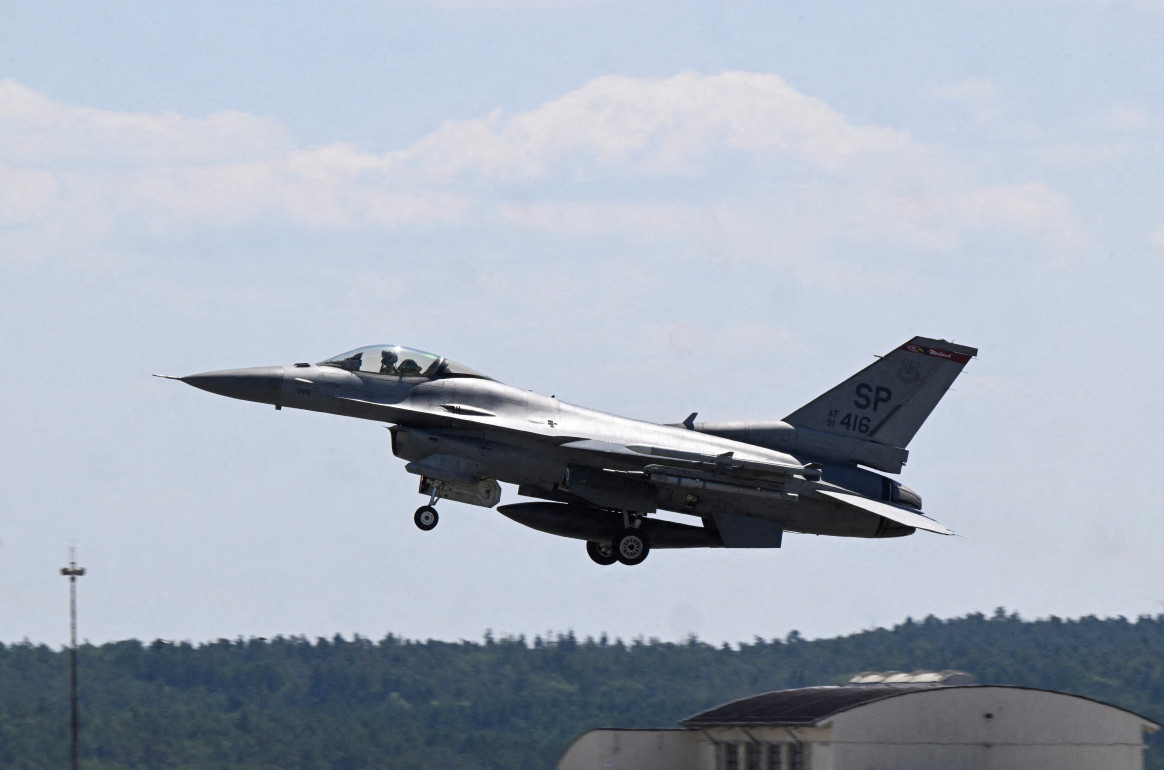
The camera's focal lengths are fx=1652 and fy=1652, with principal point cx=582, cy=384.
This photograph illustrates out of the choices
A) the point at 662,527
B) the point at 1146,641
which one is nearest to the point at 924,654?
the point at 1146,641

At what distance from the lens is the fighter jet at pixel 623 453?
34625mm

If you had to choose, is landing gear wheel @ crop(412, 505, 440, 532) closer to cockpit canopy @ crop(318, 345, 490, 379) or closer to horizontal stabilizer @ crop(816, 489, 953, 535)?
cockpit canopy @ crop(318, 345, 490, 379)

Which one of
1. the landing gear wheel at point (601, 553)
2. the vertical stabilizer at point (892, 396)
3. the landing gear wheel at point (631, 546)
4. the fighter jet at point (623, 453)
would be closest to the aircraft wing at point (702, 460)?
the fighter jet at point (623, 453)

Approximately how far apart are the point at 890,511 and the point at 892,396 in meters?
3.09

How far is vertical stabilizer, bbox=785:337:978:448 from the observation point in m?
38.2

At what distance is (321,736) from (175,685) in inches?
1480

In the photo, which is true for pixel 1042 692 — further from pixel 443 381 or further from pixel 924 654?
pixel 924 654

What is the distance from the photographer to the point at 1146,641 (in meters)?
168

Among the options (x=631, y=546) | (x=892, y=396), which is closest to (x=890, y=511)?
(x=892, y=396)

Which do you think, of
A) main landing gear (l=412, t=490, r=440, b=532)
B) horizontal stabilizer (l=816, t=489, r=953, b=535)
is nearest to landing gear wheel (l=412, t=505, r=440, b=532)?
main landing gear (l=412, t=490, r=440, b=532)

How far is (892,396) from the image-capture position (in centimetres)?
3844

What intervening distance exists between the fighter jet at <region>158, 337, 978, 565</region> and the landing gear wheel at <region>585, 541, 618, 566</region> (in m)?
0.04

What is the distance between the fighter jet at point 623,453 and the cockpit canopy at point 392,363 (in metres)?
0.03

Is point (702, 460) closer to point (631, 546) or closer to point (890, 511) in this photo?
point (631, 546)
